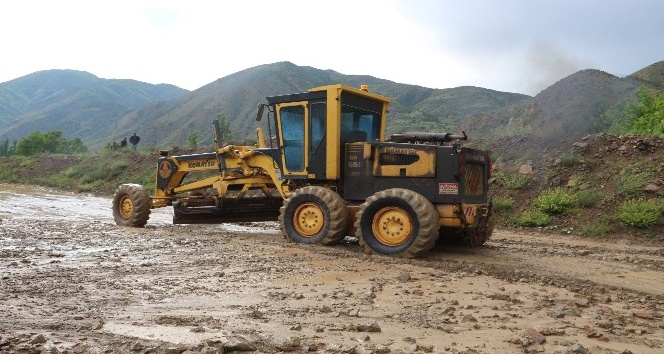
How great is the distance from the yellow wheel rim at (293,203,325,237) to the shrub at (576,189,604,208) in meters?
6.93

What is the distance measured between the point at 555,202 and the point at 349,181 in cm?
610

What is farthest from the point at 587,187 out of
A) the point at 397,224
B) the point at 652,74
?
the point at 652,74

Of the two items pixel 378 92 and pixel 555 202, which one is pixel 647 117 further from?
pixel 378 92

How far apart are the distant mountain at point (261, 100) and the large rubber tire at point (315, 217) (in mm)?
54469

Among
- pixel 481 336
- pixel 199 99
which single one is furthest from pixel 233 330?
pixel 199 99

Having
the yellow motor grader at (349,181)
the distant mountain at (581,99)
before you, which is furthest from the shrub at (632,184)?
the distant mountain at (581,99)

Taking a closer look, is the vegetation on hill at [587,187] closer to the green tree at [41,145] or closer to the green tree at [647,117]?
the green tree at [647,117]

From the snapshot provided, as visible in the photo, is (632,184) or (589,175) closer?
(632,184)

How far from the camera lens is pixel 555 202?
13.0 meters

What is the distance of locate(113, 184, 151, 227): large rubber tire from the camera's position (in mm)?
11820

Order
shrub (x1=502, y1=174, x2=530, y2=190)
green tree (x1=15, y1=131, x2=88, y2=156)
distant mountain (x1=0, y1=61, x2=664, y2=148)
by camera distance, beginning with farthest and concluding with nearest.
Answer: green tree (x1=15, y1=131, x2=88, y2=156) → distant mountain (x1=0, y1=61, x2=664, y2=148) → shrub (x1=502, y1=174, x2=530, y2=190)

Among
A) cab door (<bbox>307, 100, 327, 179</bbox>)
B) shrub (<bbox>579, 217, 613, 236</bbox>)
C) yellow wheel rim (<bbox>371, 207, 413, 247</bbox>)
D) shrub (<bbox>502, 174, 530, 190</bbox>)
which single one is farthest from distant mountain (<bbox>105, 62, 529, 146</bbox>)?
yellow wheel rim (<bbox>371, 207, 413, 247</bbox>)

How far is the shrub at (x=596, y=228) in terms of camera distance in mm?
11570

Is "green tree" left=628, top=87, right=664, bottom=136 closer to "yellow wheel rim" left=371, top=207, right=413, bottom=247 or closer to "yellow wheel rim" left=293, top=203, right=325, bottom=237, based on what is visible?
"yellow wheel rim" left=371, top=207, right=413, bottom=247
